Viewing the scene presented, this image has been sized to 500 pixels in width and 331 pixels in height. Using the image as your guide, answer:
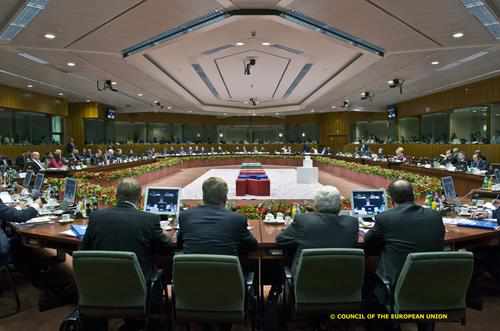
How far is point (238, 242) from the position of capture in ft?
8.11

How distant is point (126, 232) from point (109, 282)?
13.0 inches

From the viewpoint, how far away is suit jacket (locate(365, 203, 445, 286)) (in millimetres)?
2418

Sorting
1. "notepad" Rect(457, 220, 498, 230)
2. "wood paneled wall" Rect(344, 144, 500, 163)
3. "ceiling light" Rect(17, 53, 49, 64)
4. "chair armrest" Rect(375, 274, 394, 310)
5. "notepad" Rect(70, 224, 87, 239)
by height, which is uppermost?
"ceiling light" Rect(17, 53, 49, 64)

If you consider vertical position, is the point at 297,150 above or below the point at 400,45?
below

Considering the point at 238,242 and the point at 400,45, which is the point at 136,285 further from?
the point at 400,45

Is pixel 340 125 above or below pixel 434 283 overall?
above

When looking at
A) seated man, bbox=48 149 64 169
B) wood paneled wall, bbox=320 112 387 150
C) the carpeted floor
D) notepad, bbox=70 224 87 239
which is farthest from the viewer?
wood paneled wall, bbox=320 112 387 150

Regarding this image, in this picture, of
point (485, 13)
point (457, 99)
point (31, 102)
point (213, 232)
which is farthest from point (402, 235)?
point (31, 102)

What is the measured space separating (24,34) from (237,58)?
4.77 metres

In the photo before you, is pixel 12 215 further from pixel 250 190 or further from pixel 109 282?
pixel 250 190

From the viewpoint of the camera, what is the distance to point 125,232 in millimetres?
2424

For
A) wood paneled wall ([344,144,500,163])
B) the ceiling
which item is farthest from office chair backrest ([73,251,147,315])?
wood paneled wall ([344,144,500,163])

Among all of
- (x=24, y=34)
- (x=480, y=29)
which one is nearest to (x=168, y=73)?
(x=24, y=34)

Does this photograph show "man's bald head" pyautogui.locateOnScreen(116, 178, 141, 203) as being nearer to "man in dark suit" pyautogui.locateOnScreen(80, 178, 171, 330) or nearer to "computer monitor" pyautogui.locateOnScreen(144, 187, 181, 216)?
"man in dark suit" pyautogui.locateOnScreen(80, 178, 171, 330)
